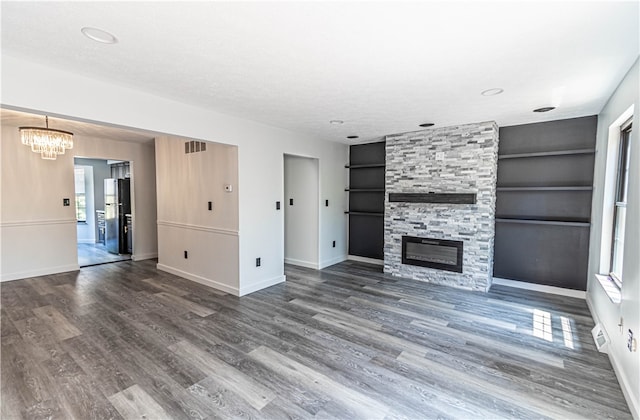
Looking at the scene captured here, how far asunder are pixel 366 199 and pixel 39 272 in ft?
19.8

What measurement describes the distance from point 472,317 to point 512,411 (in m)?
1.58

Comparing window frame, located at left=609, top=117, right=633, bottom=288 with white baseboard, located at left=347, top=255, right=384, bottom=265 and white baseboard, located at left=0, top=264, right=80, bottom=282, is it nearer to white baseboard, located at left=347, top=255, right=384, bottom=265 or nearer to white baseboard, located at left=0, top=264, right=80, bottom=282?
white baseboard, located at left=347, top=255, right=384, bottom=265

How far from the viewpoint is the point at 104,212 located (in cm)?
750

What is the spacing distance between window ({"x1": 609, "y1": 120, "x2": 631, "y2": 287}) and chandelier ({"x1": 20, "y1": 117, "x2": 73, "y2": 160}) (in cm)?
702

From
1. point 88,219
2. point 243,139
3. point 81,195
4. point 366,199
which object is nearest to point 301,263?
point 366,199

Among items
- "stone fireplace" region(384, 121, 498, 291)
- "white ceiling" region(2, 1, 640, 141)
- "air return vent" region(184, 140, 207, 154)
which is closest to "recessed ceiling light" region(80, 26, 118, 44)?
"white ceiling" region(2, 1, 640, 141)

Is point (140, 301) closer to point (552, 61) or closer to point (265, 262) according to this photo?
point (265, 262)

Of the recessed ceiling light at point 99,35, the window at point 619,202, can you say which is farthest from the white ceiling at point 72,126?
the window at point 619,202

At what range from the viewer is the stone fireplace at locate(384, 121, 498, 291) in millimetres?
4355

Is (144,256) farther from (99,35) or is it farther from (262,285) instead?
(99,35)

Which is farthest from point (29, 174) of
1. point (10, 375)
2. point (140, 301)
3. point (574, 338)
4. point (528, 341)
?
point (574, 338)

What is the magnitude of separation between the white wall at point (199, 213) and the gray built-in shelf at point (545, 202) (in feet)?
13.3

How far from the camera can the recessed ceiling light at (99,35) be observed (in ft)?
6.10

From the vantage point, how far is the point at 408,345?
9.47 feet
